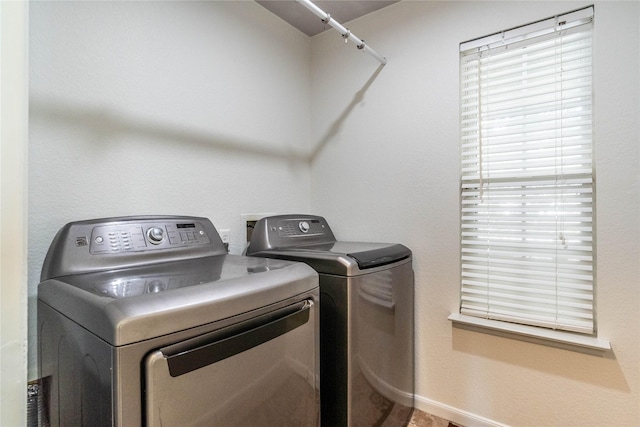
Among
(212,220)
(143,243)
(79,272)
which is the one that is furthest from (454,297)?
(79,272)

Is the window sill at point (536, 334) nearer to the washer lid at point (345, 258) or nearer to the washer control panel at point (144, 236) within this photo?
the washer lid at point (345, 258)

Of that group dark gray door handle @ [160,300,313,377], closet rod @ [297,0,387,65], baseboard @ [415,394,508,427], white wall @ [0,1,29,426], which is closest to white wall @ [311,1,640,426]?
baseboard @ [415,394,508,427]

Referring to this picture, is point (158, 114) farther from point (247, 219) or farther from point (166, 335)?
point (166, 335)

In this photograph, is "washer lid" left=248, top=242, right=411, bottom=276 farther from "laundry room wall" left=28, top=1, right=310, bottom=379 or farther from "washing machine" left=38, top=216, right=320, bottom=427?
"laundry room wall" left=28, top=1, right=310, bottom=379

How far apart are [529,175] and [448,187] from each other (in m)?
0.36

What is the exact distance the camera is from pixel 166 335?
27.2 inches

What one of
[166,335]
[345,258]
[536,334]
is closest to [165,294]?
[166,335]

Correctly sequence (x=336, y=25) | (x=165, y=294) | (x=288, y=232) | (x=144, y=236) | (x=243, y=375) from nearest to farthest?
1. (x=165, y=294)
2. (x=243, y=375)
3. (x=144, y=236)
4. (x=336, y=25)
5. (x=288, y=232)

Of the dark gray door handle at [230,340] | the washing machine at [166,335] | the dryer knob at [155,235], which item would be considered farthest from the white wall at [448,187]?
the dryer knob at [155,235]

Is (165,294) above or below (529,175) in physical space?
below

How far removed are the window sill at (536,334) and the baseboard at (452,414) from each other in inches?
17.6

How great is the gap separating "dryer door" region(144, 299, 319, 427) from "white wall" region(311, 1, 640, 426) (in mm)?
942

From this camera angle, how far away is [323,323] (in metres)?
1.33

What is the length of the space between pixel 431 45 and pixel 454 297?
139 cm
